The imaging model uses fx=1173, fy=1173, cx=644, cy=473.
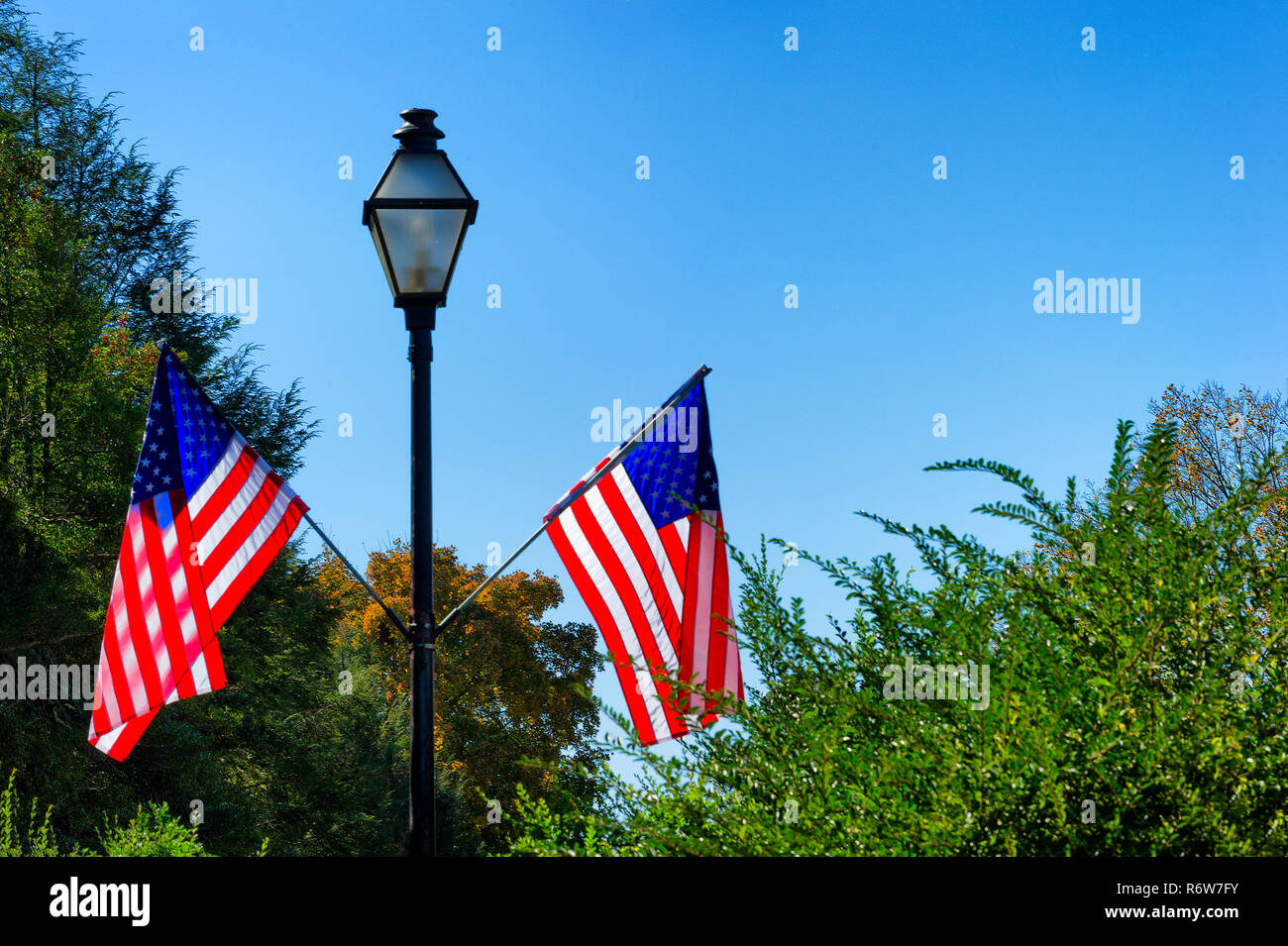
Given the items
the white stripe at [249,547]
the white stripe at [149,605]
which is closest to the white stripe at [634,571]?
the white stripe at [249,547]

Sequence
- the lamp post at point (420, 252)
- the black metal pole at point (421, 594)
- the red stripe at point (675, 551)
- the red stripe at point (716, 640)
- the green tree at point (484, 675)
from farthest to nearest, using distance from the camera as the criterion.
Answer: the green tree at point (484, 675) → the red stripe at point (675, 551) → the red stripe at point (716, 640) → the lamp post at point (420, 252) → the black metal pole at point (421, 594)

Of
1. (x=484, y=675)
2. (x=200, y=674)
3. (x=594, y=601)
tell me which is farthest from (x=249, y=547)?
(x=484, y=675)

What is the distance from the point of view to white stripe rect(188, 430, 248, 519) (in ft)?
23.9

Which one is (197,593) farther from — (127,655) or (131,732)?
(131,732)

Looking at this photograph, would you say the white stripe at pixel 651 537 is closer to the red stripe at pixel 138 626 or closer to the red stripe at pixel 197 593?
the red stripe at pixel 197 593

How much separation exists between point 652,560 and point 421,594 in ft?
8.35

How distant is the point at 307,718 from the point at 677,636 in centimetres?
2719

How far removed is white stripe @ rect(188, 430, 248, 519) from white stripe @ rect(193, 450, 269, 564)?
92mm

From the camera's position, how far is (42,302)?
2186cm

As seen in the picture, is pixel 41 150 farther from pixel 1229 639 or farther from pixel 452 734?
pixel 1229 639

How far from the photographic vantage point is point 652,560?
25.2 feet

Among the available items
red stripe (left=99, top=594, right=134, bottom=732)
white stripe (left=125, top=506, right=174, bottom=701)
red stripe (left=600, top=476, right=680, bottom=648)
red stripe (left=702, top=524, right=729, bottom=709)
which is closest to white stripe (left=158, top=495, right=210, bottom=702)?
white stripe (left=125, top=506, right=174, bottom=701)

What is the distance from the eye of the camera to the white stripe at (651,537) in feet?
25.0
